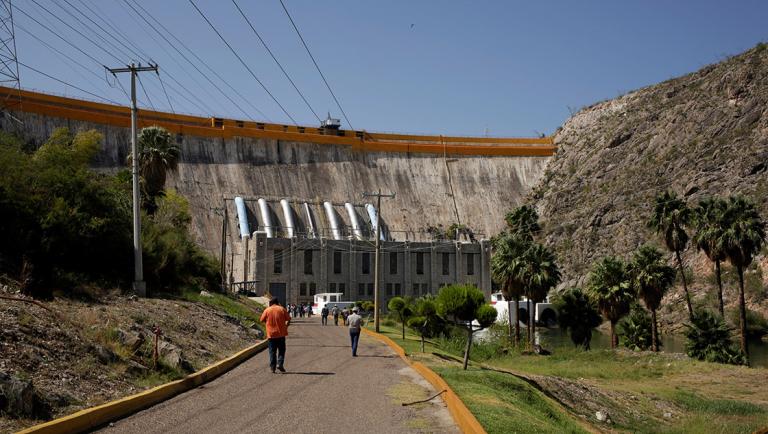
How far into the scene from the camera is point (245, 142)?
9500 centimetres

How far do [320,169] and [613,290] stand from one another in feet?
184

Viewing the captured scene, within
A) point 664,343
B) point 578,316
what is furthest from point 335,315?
point 664,343

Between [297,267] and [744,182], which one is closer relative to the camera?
[297,267]

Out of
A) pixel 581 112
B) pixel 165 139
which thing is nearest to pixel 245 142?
pixel 165 139

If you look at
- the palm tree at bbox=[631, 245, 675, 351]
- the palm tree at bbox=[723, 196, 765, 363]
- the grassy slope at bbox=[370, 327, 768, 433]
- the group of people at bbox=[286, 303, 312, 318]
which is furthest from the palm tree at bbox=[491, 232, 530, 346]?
the group of people at bbox=[286, 303, 312, 318]

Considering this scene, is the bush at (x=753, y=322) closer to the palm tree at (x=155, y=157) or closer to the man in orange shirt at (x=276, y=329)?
the palm tree at (x=155, y=157)

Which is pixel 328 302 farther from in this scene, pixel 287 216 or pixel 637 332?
pixel 637 332

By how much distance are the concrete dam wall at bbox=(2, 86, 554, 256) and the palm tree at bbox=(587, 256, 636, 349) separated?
40.7 metres

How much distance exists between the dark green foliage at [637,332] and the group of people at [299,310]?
24233mm

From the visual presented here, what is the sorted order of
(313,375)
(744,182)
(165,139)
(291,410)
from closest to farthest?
(291,410) → (313,375) → (165,139) → (744,182)

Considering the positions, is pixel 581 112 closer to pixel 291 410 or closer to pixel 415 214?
pixel 415 214

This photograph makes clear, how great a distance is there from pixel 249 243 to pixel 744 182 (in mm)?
52508

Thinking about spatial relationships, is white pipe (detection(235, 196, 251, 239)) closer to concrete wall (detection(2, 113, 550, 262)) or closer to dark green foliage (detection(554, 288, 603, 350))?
concrete wall (detection(2, 113, 550, 262))

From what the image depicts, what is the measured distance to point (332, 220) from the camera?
85938mm
